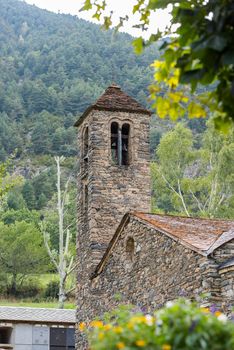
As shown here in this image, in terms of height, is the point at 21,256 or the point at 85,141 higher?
the point at 85,141

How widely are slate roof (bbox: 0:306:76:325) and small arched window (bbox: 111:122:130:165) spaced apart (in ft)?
32.3

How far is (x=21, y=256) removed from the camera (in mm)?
49125

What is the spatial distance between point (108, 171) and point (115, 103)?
6.56 feet

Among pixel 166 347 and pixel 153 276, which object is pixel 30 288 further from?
pixel 166 347

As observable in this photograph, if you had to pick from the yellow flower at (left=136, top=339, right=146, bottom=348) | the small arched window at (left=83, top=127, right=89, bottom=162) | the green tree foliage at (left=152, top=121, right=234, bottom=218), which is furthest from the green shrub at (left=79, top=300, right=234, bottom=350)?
the green tree foliage at (left=152, top=121, right=234, bottom=218)

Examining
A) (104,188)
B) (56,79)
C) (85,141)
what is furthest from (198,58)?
(56,79)

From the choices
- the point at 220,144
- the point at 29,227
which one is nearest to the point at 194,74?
the point at 220,144

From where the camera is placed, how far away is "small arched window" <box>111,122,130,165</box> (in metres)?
21.8

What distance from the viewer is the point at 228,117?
16.1 feet

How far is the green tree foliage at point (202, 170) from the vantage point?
113ft

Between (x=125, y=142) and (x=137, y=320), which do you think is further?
(x=125, y=142)

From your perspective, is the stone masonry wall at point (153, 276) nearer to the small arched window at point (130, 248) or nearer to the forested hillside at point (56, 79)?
the small arched window at point (130, 248)

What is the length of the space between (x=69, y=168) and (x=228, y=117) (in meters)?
75.4

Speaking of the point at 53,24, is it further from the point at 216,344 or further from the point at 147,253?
the point at 216,344
